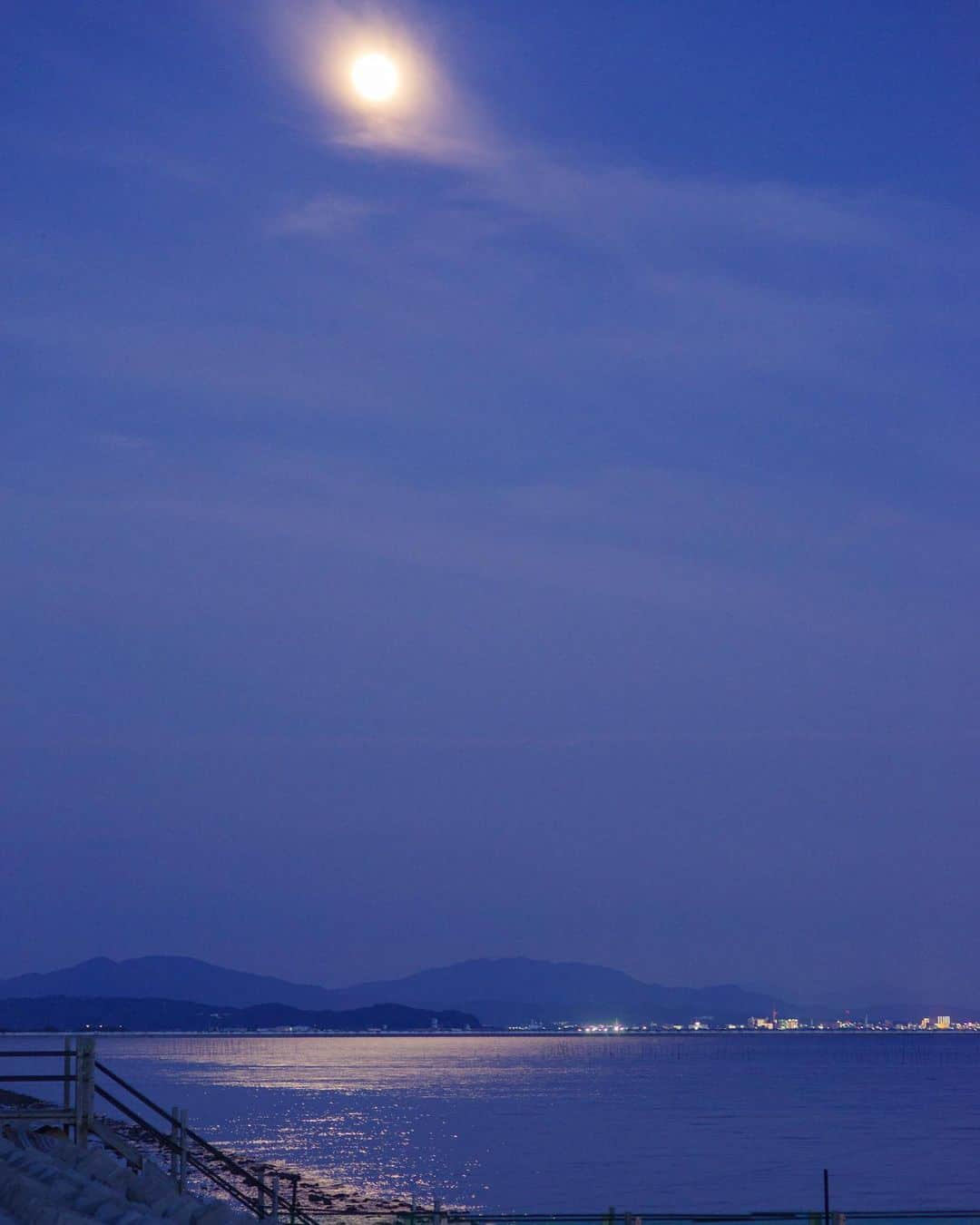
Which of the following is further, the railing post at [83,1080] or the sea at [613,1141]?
the sea at [613,1141]

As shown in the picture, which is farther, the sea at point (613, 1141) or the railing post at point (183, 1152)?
the sea at point (613, 1141)

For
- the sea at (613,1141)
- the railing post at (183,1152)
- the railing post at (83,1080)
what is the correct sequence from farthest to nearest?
1. the sea at (613,1141)
2. the railing post at (183,1152)
3. the railing post at (83,1080)

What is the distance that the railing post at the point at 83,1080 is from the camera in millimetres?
21538

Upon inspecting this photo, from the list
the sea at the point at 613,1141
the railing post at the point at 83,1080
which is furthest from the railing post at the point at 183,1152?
the sea at the point at 613,1141

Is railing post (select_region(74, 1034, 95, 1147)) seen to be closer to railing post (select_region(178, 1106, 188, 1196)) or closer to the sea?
railing post (select_region(178, 1106, 188, 1196))

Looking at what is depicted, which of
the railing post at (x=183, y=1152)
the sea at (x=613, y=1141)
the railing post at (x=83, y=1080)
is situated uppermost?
the railing post at (x=83, y=1080)

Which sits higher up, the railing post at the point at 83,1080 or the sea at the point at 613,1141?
Answer: the railing post at the point at 83,1080

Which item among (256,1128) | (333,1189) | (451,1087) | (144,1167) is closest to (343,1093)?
(451,1087)

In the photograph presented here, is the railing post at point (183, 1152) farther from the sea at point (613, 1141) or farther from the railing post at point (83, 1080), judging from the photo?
the sea at point (613, 1141)

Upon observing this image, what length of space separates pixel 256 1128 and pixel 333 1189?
35832mm

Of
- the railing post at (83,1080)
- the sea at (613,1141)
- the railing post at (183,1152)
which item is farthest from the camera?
the sea at (613,1141)

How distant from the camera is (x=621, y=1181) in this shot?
224 ft

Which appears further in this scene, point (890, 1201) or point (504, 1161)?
point (504, 1161)

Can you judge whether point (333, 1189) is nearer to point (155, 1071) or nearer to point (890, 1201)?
point (890, 1201)
